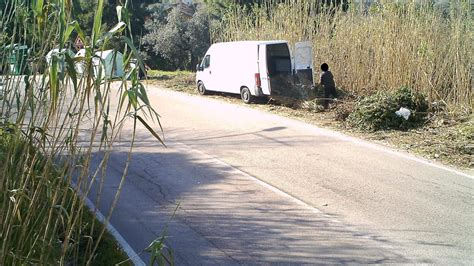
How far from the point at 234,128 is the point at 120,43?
954 centimetres

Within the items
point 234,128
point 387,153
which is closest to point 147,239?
point 387,153

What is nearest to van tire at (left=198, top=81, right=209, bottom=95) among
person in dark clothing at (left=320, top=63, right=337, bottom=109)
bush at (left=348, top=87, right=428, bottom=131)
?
person in dark clothing at (left=320, top=63, right=337, bottom=109)

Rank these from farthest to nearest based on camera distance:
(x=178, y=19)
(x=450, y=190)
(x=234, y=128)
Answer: (x=178, y=19)
(x=234, y=128)
(x=450, y=190)

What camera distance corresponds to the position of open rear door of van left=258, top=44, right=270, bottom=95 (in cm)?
Result: 1531

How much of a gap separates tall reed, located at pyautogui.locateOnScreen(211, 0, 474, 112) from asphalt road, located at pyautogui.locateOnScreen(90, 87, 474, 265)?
361cm

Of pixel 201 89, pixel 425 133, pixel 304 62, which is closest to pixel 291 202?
pixel 425 133

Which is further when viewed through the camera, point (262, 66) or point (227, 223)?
point (262, 66)

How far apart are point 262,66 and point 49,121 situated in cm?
1276

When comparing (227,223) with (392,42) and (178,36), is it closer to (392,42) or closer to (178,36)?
(392,42)

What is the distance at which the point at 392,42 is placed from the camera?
556 inches

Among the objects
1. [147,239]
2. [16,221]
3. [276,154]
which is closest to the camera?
[16,221]

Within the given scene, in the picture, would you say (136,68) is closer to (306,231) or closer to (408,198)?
(306,231)

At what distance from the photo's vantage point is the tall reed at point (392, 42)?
1236cm

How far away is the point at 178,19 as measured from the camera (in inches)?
1225
